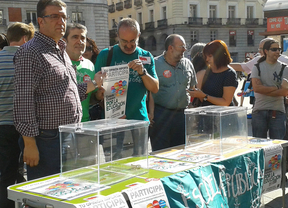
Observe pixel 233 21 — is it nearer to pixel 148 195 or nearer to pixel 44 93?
pixel 44 93

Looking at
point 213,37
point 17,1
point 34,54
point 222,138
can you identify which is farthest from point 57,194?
point 213,37

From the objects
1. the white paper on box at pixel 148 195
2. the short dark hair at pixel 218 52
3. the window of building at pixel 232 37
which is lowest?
the white paper on box at pixel 148 195

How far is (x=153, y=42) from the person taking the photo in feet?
149

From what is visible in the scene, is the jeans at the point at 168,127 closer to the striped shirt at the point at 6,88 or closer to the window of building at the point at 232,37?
the striped shirt at the point at 6,88

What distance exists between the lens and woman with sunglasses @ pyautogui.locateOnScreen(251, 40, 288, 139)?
442 cm

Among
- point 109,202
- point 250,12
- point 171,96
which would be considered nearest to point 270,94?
point 171,96

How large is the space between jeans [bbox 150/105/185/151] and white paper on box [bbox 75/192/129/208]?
1.98m

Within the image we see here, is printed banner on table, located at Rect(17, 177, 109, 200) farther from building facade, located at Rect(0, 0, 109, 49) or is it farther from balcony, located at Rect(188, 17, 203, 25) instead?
balcony, located at Rect(188, 17, 203, 25)

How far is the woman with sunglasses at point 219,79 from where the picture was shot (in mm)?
3869

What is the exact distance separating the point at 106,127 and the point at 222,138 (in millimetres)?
1138

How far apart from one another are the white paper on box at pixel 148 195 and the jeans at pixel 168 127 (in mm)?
1748

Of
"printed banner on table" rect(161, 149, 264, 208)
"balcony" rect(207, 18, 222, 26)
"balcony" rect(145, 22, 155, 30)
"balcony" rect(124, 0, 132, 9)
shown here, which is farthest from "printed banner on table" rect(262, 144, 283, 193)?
"balcony" rect(124, 0, 132, 9)

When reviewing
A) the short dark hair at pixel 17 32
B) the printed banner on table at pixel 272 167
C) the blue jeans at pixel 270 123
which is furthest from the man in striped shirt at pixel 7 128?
the blue jeans at pixel 270 123

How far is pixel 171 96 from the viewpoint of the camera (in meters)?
4.05
